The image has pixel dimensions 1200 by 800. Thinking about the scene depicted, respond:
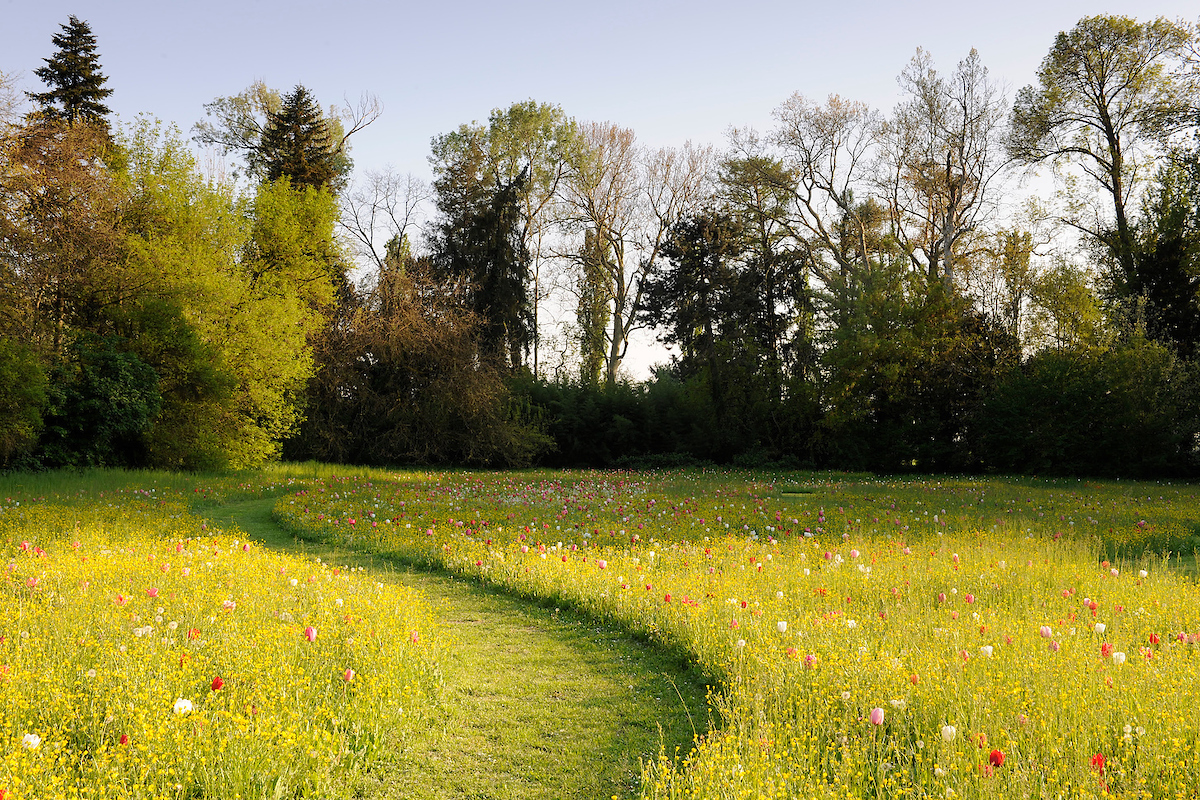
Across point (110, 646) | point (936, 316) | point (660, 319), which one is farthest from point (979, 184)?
point (110, 646)

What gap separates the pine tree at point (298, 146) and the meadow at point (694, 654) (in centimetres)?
2176

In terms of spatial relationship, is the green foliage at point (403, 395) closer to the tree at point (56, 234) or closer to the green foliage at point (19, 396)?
the tree at point (56, 234)

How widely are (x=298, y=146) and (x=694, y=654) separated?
29.0 metres

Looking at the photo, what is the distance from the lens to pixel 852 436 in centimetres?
2556

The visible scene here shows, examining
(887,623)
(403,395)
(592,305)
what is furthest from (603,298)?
(887,623)

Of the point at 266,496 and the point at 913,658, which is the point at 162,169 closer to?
the point at 266,496

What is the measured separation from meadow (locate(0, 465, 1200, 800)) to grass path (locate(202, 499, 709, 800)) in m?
0.15

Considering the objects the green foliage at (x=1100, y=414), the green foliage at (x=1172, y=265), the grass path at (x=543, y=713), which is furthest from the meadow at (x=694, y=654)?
the green foliage at (x=1172, y=265)

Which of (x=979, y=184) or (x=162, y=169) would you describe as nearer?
(x=162, y=169)

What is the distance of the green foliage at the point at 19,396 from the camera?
51.0 ft

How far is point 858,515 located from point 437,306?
1946cm

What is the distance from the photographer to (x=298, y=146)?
28.2 m

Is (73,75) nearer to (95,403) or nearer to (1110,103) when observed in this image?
(95,403)

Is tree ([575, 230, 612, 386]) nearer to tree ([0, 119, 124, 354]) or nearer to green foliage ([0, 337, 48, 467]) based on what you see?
tree ([0, 119, 124, 354])
